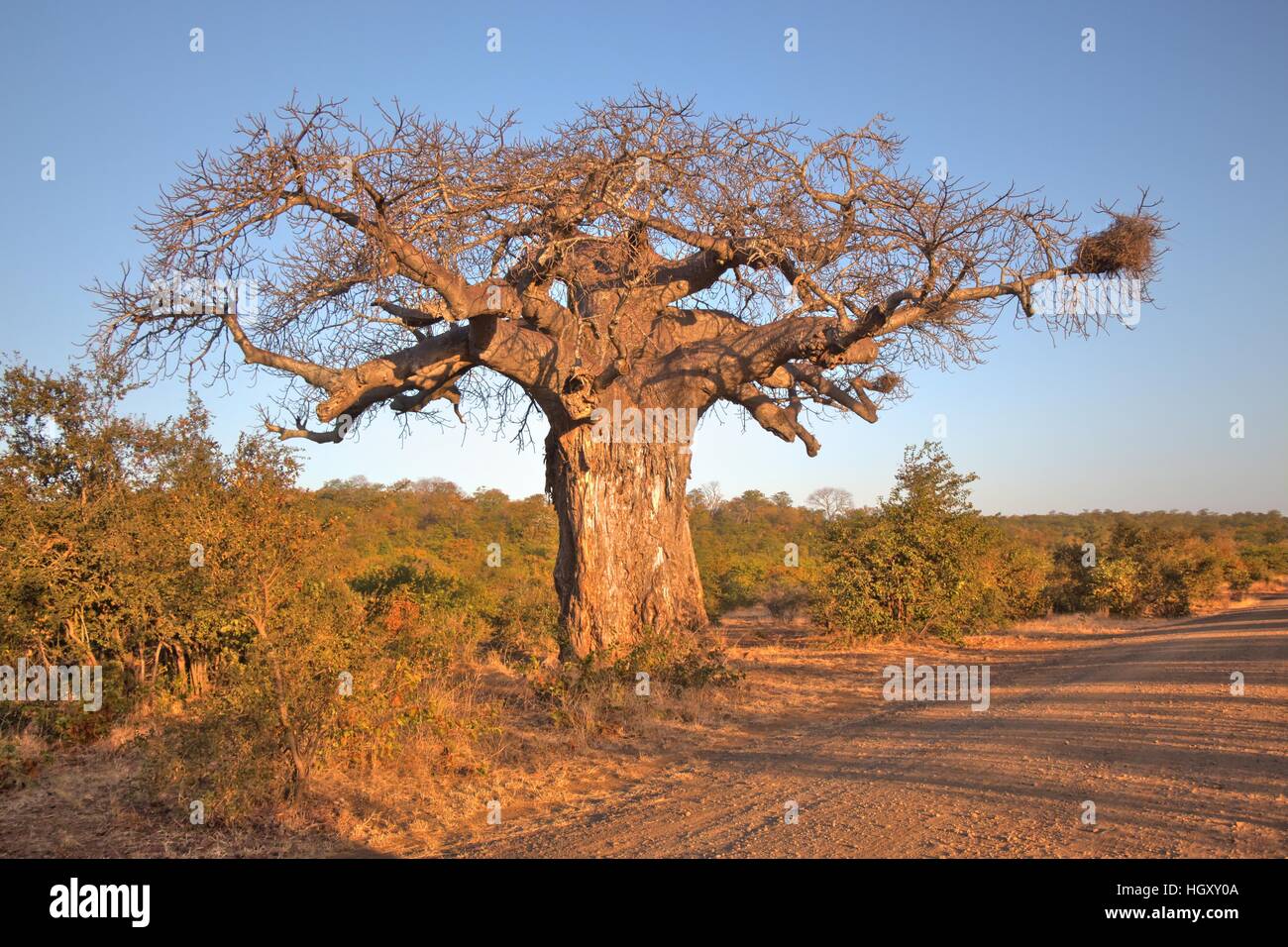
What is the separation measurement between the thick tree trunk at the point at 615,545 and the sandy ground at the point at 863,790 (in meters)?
1.35

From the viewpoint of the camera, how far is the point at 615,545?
8266mm

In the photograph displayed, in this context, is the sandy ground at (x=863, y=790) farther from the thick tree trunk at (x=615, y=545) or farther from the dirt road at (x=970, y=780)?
the thick tree trunk at (x=615, y=545)

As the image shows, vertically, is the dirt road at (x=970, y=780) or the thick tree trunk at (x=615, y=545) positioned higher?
the thick tree trunk at (x=615, y=545)

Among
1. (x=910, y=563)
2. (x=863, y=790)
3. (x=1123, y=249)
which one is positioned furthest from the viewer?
(x=910, y=563)

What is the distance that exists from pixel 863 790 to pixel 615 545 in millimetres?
4241

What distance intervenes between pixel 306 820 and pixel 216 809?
1.36 ft

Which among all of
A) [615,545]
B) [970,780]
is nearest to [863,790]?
[970,780]

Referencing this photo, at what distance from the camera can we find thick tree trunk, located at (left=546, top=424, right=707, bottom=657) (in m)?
8.09

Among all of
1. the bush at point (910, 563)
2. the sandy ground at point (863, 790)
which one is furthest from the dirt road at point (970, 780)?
the bush at point (910, 563)

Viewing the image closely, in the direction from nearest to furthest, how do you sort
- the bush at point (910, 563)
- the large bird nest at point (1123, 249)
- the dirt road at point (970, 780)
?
the dirt road at point (970, 780) → the large bird nest at point (1123, 249) → the bush at point (910, 563)

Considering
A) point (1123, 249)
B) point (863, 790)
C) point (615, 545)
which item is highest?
point (1123, 249)

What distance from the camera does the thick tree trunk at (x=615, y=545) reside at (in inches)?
319

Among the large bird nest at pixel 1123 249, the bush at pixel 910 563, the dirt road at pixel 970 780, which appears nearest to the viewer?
the dirt road at pixel 970 780

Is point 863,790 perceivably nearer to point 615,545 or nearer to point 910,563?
point 615,545
